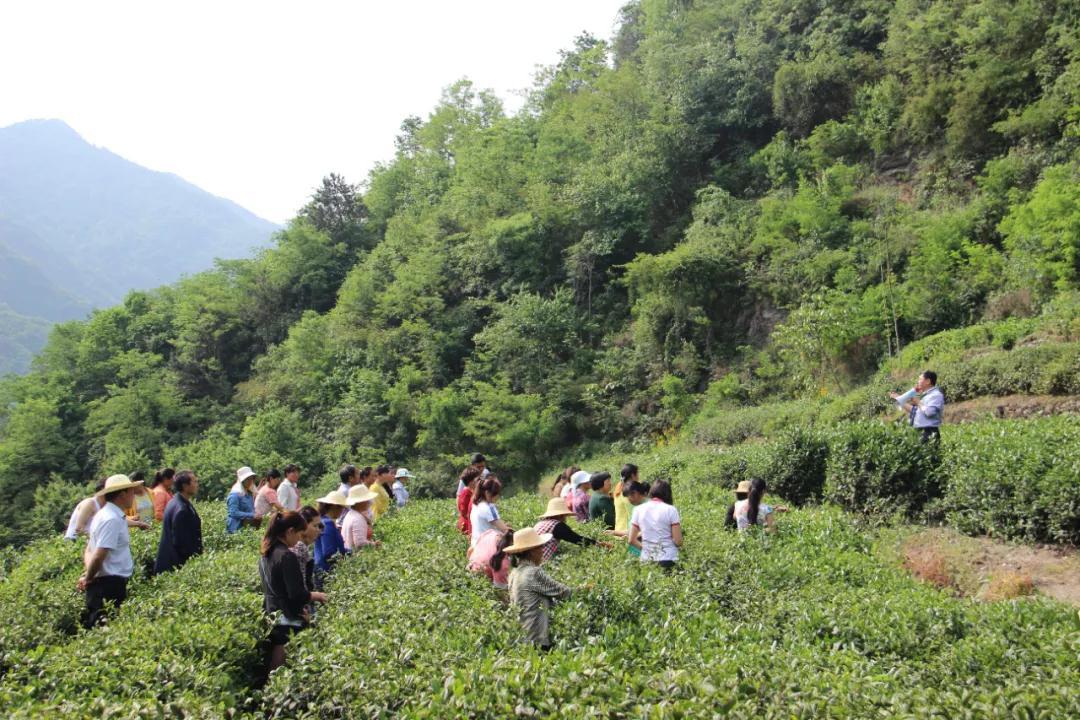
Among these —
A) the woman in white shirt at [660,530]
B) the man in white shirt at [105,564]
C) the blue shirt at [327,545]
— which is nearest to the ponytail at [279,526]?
the man in white shirt at [105,564]

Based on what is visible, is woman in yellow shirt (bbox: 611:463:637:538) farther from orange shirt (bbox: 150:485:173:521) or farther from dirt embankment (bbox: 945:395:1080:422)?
dirt embankment (bbox: 945:395:1080:422)

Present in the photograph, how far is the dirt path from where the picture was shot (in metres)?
7.95

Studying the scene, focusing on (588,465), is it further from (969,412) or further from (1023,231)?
(1023,231)

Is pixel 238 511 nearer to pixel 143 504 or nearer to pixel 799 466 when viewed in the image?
pixel 143 504

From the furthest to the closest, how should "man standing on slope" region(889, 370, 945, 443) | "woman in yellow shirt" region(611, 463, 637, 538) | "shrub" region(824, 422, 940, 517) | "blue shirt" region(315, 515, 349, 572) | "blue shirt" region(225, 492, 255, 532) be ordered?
"blue shirt" region(225, 492, 255, 532) < "man standing on slope" region(889, 370, 945, 443) < "shrub" region(824, 422, 940, 517) < "woman in yellow shirt" region(611, 463, 637, 538) < "blue shirt" region(315, 515, 349, 572)

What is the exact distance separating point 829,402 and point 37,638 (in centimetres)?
1759

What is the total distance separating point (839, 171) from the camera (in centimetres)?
2455

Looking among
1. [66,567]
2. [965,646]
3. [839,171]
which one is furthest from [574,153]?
[965,646]

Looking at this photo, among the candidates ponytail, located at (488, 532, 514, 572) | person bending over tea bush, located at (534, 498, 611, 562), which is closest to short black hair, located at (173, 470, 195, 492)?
ponytail, located at (488, 532, 514, 572)

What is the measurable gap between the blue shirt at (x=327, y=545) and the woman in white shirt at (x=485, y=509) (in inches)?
79.7

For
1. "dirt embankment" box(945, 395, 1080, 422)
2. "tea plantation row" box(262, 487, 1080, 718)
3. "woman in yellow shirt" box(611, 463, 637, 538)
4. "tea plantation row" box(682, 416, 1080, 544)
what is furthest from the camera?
"dirt embankment" box(945, 395, 1080, 422)

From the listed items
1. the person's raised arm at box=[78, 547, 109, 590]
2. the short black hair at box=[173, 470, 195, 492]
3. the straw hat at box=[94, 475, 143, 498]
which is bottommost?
the person's raised arm at box=[78, 547, 109, 590]

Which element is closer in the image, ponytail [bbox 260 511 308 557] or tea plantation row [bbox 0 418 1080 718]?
tea plantation row [bbox 0 418 1080 718]

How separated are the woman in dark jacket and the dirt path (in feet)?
23.4
